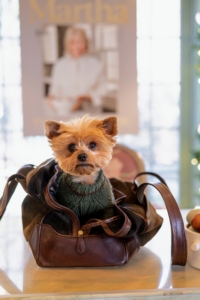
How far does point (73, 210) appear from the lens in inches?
29.5

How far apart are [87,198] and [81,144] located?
114 mm

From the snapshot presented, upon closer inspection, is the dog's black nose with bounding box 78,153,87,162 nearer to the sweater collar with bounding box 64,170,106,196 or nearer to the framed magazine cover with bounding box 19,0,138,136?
the sweater collar with bounding box 64,170,106,196

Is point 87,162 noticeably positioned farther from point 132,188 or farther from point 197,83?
point 197,83

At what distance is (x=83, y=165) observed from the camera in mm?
740

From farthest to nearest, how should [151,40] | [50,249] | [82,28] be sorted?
1. [151,40]
2. [82,28]
3. [50,249]

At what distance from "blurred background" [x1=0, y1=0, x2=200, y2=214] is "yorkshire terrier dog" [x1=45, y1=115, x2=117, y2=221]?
2.30 m

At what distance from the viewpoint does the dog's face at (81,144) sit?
0.74 meters

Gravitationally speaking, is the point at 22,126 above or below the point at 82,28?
below

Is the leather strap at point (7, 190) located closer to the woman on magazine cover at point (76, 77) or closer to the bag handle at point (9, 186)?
the bag handle at point (9, 186)

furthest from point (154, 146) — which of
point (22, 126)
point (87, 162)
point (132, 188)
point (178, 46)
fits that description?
point (87, 162)

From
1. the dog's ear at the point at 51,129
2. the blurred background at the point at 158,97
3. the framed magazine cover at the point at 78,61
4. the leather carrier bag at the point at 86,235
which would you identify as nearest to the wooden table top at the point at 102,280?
Result: the leather carrier bag at the point at 86,235

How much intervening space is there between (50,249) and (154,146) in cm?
263

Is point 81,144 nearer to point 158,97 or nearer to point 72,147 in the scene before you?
point 72,147

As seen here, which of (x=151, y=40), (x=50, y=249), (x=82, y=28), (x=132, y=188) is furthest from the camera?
(x=151, y=40)
